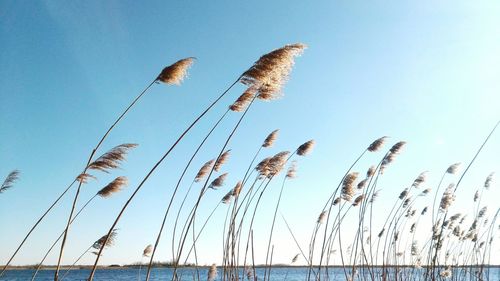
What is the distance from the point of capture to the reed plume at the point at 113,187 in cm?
427

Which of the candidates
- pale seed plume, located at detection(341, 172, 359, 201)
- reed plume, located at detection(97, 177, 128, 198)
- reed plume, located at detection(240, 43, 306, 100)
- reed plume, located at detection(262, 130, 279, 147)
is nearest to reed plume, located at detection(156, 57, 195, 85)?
reed plume, located at detection(240, 43, 306, 100)

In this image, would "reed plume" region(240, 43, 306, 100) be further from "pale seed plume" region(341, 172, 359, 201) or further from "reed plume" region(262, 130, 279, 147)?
"pale seed plume" region(341, 172, 359, 201)

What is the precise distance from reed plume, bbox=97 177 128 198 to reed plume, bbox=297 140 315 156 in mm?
2864

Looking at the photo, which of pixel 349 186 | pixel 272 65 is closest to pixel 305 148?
pixel 349 186

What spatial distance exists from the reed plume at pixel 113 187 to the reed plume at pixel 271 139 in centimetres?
234

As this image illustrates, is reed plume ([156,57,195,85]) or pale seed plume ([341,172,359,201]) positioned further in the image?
pale seed plume ([341,172,359,201])

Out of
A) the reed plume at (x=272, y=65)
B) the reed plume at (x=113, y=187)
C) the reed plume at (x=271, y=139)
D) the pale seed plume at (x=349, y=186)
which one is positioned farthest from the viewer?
the pale seed plume at (x=349, y=186)

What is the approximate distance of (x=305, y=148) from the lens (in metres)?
6.12

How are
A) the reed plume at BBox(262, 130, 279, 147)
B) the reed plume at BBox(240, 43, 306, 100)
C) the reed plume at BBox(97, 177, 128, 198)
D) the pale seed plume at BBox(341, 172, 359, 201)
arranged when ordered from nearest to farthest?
the reed plume at BBox(240, 43, 306, 100), the reed plume at BBox(97, 177, 128, 198), the reed plume at BBox(262, 130, 279, 147), the pale seed plume at BBox(341, 172, 359, 201)

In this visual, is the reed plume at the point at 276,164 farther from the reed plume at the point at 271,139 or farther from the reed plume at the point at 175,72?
the reed plume at the point at 175,72

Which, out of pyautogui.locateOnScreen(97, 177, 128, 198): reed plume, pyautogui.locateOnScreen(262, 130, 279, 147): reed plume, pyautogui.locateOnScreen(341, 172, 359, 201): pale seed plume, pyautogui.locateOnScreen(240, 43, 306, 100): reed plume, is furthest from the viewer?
pyautogui.locateOnScreen(341, 172, 359, 201): pale seed plume

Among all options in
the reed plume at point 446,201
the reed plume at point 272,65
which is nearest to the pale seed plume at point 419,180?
the reed plume at point 446,201

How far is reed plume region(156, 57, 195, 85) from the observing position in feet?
11.8

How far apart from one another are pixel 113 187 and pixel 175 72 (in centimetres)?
157
